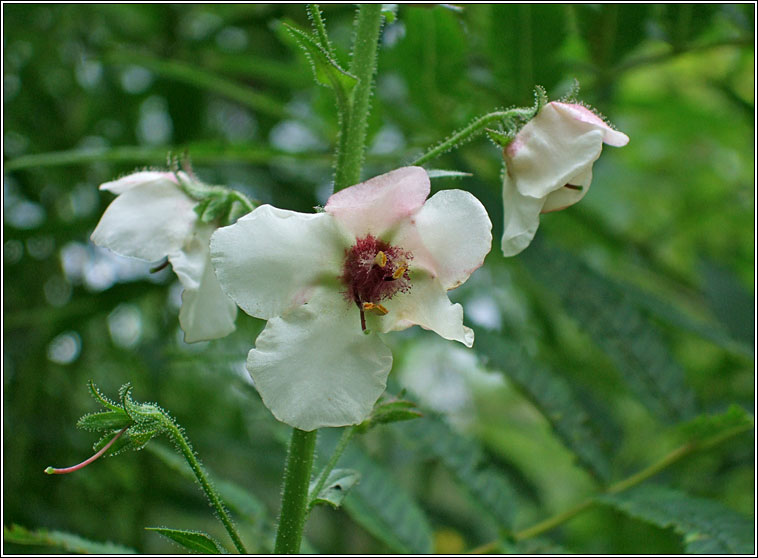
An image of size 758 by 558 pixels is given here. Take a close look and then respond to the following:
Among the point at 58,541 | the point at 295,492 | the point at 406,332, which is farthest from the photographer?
the point at 406,332

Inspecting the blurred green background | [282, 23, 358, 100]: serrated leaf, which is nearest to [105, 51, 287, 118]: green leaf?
the blurred green background

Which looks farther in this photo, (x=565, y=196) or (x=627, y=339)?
(x=627, y=339)

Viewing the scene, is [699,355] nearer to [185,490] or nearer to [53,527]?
[185,490]

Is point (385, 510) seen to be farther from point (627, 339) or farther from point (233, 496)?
point (627, 339)

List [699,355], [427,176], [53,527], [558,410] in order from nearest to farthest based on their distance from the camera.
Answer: [427,176]
[558,410]
[53,527]
[699,355]

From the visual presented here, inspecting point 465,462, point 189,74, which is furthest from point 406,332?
point 189,74

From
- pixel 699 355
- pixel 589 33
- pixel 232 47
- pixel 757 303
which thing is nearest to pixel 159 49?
pixel 232 47
